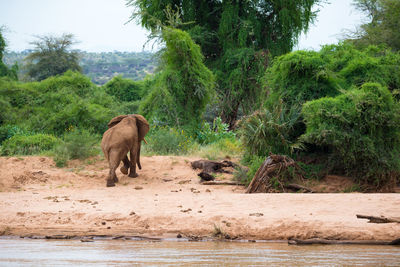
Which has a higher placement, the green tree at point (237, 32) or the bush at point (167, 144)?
the green tree at point (237, 32)

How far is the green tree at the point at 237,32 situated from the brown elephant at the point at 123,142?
965 centimetres

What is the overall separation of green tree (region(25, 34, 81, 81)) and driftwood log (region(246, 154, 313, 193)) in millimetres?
30456

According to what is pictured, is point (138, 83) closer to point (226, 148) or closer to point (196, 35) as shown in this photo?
point (196, 35)

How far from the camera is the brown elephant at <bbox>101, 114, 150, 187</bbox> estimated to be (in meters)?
10.5

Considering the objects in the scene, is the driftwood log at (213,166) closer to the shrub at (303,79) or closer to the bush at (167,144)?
the shrub at (303,79)

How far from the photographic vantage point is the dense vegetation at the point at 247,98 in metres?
10.2

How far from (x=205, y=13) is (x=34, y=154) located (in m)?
11.7

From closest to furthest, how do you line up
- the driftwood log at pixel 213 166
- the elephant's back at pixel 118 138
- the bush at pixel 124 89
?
1. the elephant's back at pixel 118 138
2. the driftwood log at pixel 213 166
3. the bush at pixel 124 89

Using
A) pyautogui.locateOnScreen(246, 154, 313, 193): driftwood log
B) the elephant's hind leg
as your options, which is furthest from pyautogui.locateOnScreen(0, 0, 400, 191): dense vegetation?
the elephant's hind leg

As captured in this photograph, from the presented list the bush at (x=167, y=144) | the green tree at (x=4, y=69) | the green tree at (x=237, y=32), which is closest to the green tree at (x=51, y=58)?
the green tree at (x=4, y=69)

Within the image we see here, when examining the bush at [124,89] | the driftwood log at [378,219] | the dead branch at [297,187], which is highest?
the bush at [124,89]

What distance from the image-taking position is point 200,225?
6.68 meters

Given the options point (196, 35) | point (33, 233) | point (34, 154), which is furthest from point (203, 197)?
point (196, 35)

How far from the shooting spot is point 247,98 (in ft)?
71.7
